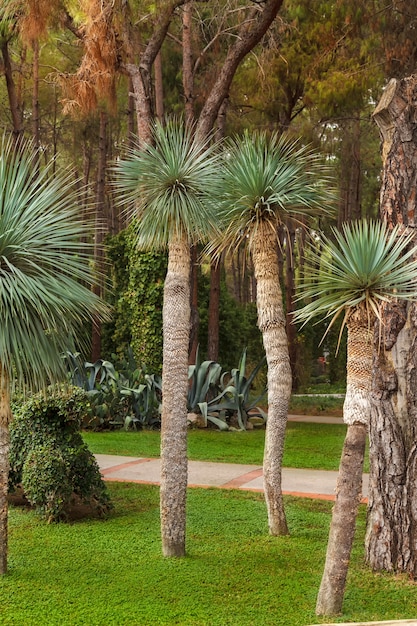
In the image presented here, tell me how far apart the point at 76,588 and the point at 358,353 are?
2.34 m

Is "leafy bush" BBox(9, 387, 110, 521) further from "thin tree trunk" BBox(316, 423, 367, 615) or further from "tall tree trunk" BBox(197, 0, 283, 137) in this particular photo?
"tall tree trunk" BBox(197, 0, 283, 137)

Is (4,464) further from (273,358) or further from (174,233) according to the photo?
(273,358)

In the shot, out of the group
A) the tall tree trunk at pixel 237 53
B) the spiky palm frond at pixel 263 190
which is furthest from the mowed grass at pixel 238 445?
the tall tree trunk at pixel 237 53

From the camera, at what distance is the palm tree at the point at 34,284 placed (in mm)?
4855

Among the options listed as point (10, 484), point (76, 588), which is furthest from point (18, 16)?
point (76, 588)

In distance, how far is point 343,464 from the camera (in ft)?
14.2

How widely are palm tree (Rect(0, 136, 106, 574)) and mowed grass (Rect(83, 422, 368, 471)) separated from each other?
4.81 meters

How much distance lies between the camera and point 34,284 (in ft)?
15.8

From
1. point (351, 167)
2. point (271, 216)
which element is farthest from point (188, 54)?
point (351, 167)

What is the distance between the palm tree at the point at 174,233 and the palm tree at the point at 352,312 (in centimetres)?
130

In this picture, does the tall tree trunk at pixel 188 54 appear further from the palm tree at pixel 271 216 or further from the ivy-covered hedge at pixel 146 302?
the palm tree at pixel 271 216

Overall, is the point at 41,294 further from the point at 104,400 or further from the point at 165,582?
the point at 104,400

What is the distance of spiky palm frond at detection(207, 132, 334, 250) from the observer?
5570mm

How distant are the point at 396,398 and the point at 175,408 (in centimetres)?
154
